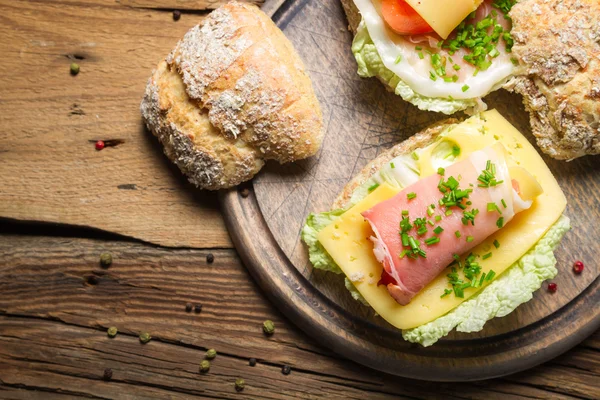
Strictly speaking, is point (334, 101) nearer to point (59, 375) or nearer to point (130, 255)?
point (130, 255)

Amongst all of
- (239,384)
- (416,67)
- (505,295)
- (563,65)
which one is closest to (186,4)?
(416,67)

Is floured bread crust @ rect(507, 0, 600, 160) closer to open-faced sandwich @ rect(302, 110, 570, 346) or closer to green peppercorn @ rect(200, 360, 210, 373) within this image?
open-faced sandwich @ rect(302, 110, 570, 346)

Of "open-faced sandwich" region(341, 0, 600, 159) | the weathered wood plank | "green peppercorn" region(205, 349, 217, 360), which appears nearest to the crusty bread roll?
the weathered wood plank

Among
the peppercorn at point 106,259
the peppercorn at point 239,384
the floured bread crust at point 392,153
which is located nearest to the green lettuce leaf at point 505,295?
the floured bread crust at point 392,153

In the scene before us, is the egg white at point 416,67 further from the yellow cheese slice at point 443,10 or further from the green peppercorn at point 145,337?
the green peppercorn at point 145,337

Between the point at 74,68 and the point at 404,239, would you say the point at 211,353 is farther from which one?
the point at 74,68

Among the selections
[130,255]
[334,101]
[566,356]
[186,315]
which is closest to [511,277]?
[566,356]
